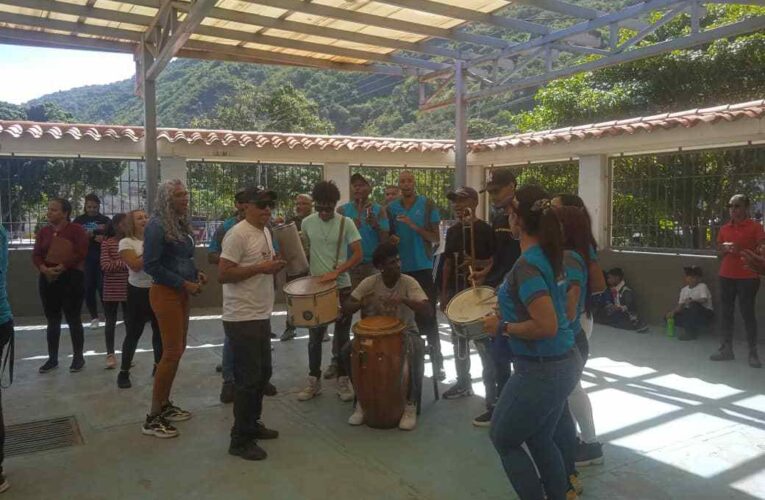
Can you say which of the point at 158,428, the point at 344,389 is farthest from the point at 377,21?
the point at 158,428

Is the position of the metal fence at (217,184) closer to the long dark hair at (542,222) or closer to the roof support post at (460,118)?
the roof support post at (460,118)

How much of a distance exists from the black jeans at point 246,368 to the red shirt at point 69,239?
2.57m

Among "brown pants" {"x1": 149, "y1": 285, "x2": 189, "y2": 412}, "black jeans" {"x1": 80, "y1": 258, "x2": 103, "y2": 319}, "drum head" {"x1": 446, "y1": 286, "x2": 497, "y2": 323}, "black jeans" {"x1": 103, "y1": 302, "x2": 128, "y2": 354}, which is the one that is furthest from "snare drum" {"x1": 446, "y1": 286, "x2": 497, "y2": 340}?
"black jeans" {"x1": 80, "y1": 258, "x2": 103, "y2": 319}

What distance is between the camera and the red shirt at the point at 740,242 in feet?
19.9

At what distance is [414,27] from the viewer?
699 centimetres

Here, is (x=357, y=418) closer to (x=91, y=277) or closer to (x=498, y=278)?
(x=498, y=278)

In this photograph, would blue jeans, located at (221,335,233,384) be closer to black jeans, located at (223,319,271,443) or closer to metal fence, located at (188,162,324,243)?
black jeans, located at (223,319,271,443)

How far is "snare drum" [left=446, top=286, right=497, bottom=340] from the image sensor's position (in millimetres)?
3701

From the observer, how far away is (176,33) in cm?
615

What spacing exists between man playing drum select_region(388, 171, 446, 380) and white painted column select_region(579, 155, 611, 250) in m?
4.37

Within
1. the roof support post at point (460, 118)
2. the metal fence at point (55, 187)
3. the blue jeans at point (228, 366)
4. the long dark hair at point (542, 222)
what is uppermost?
the roof support post at point (460, 118)

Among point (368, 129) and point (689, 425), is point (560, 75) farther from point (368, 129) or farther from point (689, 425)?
point (368, 129)

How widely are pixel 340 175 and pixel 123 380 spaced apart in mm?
5672

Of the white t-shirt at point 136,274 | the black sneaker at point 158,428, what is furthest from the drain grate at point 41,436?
the white t-shirt at point 136,274
